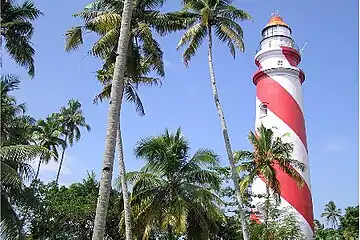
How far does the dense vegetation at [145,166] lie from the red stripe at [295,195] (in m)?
0.91

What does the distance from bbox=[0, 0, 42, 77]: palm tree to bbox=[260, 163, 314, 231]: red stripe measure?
15.2 m

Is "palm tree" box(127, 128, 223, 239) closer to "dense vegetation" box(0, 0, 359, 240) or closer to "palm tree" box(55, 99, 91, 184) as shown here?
"dense vegetation" box(0, 0, 359, 240)

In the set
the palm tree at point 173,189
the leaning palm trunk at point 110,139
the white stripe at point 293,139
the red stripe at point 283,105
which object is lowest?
the leaning palm trunk at point 110,139

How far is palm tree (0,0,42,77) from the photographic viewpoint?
2173 cm

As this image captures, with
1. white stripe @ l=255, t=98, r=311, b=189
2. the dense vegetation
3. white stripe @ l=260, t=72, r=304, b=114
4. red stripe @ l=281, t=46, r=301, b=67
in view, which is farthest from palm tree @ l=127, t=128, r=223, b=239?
red stripe @ l=281, t=46, r=301, b=67

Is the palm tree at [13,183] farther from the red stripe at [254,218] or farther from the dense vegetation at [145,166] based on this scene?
the red stripe at [254,218]

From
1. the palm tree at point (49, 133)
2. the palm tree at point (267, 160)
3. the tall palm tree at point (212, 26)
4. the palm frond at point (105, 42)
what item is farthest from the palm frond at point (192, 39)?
the palm tree at point (49, 133)

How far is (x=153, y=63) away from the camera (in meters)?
22.2

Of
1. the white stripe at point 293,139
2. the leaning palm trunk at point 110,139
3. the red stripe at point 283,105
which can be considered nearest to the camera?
the leaning palm trunk at point 110,139

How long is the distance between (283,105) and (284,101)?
289mm

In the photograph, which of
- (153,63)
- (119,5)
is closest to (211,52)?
(153,63)

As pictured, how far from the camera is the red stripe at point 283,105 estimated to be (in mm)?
31594

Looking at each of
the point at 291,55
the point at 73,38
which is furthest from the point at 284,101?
the point at 73,38

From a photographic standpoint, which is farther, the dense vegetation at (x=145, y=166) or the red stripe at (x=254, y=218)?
the red stripe at (x=254, y=218)
